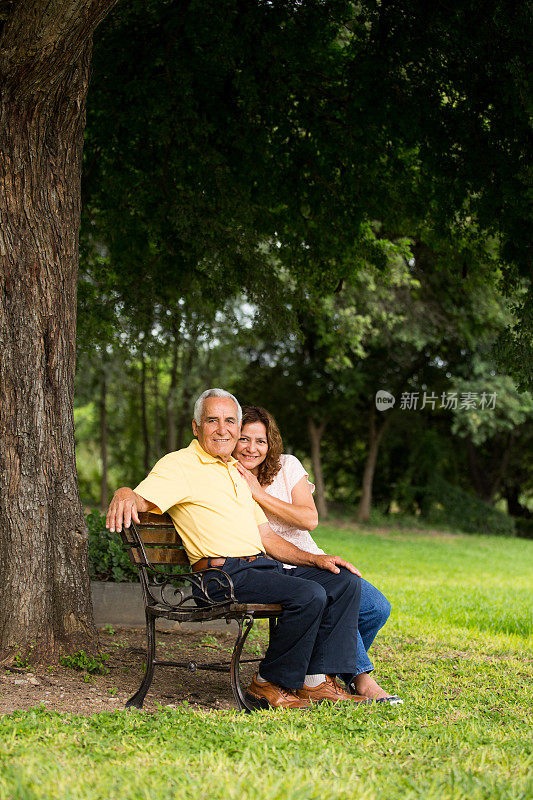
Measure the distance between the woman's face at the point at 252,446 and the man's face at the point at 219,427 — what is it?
0.28m

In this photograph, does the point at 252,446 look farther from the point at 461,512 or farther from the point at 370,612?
the point at 461,512

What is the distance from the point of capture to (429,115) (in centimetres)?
711

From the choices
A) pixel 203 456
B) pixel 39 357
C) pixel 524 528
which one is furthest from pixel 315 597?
pixel 524 528

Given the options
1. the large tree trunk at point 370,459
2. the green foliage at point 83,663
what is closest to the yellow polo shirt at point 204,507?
the green foliage at point 83,663

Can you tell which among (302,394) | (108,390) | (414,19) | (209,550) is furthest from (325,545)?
(209,550)

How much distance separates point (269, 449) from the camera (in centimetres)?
508

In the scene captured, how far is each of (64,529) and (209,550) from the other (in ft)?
3.53

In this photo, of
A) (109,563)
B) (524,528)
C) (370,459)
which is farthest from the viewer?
(524,528)

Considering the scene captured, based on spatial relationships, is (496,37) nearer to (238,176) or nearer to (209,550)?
(238,176)

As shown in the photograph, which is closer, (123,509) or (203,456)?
(123,509)

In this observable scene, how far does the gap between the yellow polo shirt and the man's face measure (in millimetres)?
72

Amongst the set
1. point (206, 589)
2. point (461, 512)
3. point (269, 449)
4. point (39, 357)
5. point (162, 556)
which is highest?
point (39, 357)

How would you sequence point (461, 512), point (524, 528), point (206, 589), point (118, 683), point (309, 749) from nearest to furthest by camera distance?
point (309, 749), point (206, 589), point (118, 683), point (461, 512), point (524, 528)

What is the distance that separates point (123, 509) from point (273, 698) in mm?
1261
